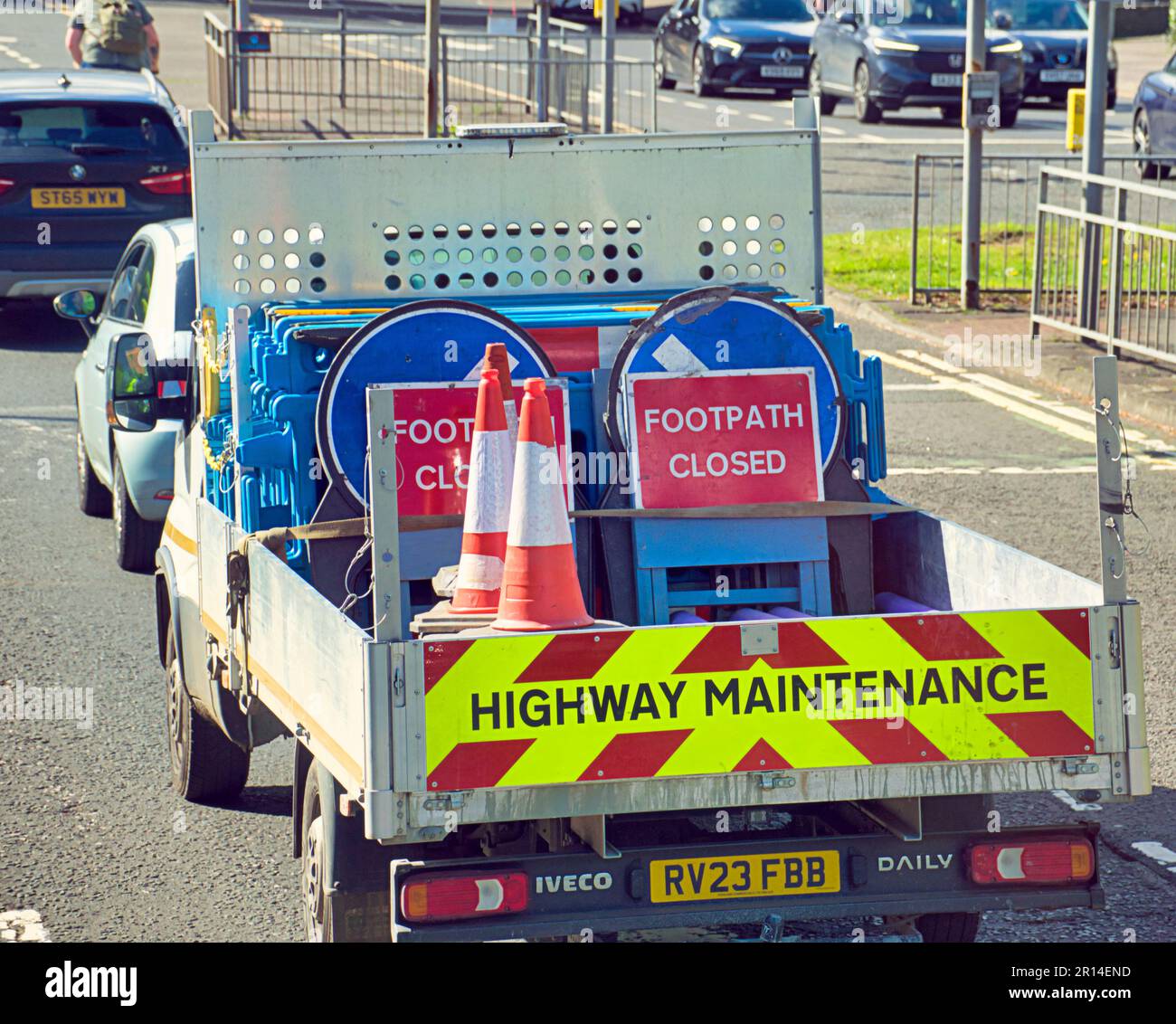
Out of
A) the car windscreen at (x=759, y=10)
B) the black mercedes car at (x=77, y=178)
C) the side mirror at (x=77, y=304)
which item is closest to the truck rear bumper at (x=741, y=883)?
the side mirror at (x=77, y=304)

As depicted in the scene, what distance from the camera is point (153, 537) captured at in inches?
388

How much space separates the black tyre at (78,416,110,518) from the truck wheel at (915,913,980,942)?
643 centimetres

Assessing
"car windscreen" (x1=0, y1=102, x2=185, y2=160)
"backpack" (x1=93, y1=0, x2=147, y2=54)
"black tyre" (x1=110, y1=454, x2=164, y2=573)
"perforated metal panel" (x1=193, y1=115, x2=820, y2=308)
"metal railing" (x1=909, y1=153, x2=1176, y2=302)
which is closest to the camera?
"perforated metal panel" (x1=193, y1=115, x2=820, y2=308)

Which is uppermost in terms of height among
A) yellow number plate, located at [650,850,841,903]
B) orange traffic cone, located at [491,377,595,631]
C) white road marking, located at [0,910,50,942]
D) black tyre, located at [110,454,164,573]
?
orange traffic cone, located at [491,377,595,631]

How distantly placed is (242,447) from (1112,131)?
24678mm

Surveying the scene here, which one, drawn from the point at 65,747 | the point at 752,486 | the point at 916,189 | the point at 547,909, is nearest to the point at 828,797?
the point at 547,909

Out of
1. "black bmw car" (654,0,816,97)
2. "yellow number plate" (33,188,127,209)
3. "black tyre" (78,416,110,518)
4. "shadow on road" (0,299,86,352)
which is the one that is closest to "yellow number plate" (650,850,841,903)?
"black tyre" (78,416,110,518)

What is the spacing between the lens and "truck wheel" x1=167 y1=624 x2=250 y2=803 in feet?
22.2

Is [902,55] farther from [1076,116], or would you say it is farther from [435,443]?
[435,443]

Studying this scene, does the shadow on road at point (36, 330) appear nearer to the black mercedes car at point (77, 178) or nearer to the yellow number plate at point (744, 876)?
the black mercedes car at point (77, 178)

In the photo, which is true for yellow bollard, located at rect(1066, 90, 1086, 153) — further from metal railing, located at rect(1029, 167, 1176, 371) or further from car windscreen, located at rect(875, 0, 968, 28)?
car windscreen, located at rect(875, 0, 968, 28)

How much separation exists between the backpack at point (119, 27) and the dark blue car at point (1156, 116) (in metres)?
11.4

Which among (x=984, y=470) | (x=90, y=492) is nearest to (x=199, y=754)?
(x=90, y=492)
